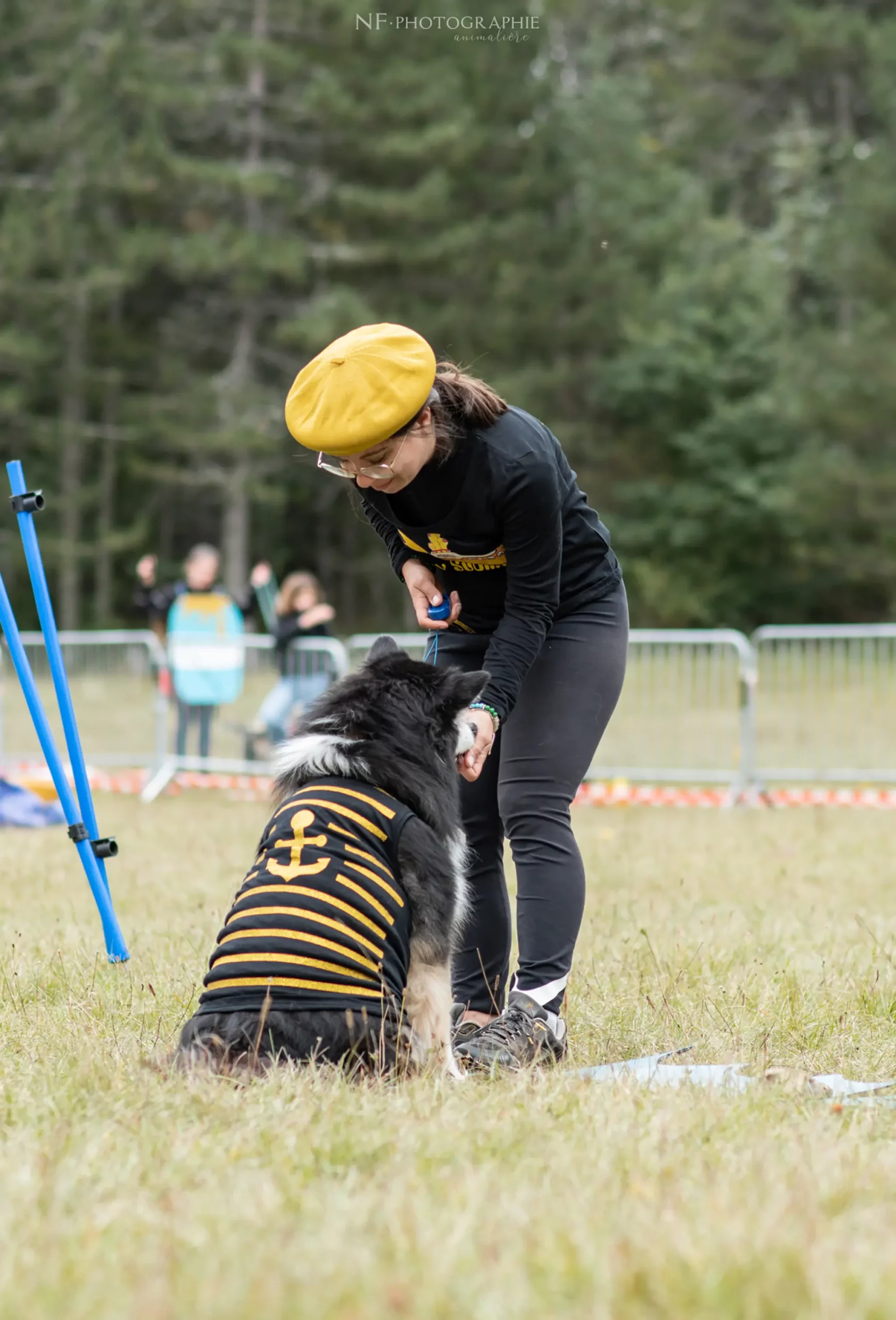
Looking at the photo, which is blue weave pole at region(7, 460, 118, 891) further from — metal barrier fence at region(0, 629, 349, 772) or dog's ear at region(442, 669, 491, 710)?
metal barrier fence at region(0, 629, 349, 772)

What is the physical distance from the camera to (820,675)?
11.9 metres

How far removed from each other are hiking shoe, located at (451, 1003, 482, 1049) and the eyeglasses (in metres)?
1.47

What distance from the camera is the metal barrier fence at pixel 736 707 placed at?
11477 mm

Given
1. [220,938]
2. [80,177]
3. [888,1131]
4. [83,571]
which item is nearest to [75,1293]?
[220,938]

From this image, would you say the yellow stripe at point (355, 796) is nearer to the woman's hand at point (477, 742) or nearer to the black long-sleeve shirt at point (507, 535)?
the woman's hand at point (477, 742)

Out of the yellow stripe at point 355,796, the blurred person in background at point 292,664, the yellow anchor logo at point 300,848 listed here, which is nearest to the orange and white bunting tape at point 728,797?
the blurred person in background at point 292,664

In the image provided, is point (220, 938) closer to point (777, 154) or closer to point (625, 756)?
point (625, 756)

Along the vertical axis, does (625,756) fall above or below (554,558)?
below

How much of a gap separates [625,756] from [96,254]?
20.4 meters

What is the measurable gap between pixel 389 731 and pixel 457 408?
0.86 meters

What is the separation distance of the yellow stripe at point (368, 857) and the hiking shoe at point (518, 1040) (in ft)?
1.93

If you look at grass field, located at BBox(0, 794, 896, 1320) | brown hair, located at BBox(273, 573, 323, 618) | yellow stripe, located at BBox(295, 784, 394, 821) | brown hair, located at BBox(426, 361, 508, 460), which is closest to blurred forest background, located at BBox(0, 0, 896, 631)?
brown hair, located at BBox(273, 573, 323, 618)

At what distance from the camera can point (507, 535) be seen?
11.7ft

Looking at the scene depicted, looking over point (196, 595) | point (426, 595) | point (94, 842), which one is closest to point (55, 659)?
point (94, 842)
